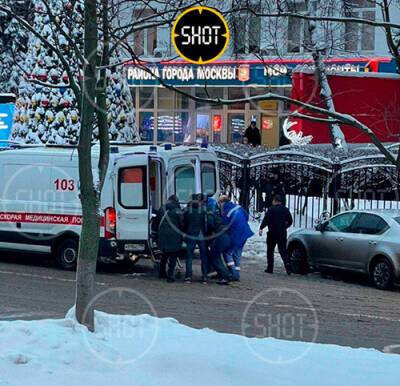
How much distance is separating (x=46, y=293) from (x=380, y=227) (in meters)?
6.27

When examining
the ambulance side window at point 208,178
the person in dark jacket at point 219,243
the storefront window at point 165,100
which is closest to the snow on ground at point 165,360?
the person in dark jacket at point 219,243

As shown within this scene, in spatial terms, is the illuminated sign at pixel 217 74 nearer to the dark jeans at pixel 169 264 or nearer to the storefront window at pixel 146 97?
the storefront window at pixel 146 97

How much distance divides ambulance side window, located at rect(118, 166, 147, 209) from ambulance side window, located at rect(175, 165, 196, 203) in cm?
105

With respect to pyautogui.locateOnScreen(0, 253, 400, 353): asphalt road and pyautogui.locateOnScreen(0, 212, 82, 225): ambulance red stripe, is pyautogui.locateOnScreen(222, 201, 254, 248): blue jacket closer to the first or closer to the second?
pyautogui.locateOnScreen(0, 253, 400, 353): asphalt road

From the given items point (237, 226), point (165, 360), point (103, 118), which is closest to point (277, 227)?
point (237, 226)

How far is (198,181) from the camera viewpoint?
18.5 metres

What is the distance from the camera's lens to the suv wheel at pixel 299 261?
18.6m

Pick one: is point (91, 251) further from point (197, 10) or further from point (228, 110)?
point (228, 110)

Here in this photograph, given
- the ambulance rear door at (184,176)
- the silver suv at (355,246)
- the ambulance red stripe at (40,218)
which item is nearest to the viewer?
the silver suv at (355,246)

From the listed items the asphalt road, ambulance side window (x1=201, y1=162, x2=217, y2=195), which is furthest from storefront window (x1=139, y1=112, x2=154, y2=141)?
the asphalt road

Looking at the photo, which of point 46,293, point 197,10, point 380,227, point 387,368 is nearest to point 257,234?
point 380,227

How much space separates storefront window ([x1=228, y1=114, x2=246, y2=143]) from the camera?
1721 inches

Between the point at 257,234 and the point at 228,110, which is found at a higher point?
the point at 228,110

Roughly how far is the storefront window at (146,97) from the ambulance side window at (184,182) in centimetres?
2660
